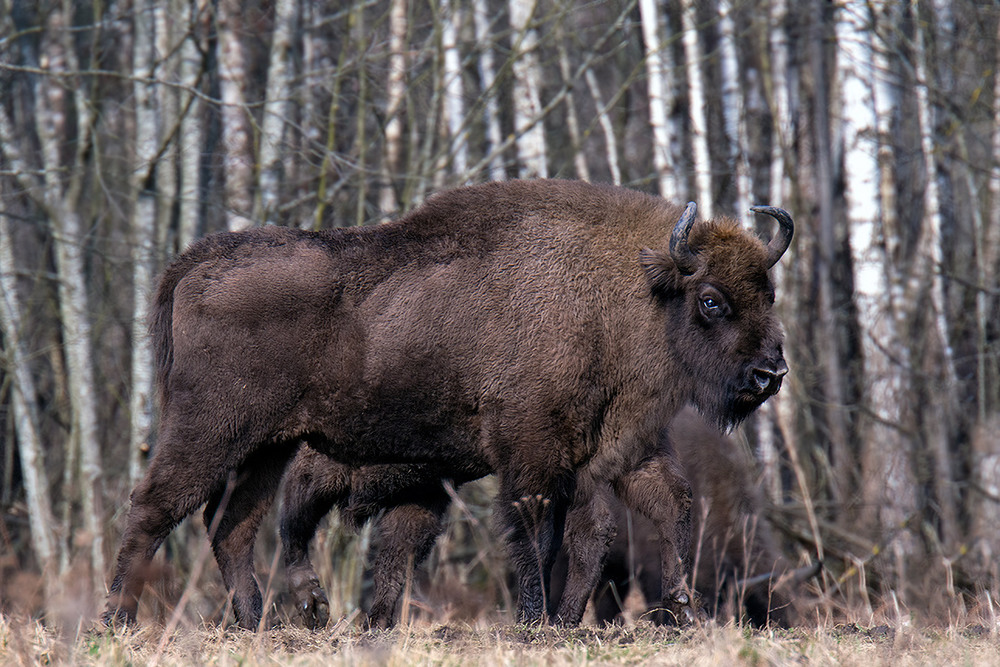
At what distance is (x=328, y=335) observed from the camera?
5.37 m

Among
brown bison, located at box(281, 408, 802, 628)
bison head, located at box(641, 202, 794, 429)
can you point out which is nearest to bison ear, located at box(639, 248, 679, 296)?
bison head, located at box(641, 202, 794, 429)

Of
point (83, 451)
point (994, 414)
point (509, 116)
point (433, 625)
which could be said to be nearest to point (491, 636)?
point (433, 625)

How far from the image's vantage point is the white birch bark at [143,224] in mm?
9172

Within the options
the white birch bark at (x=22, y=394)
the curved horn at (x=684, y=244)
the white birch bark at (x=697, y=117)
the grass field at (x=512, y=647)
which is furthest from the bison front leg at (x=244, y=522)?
the white birch bark at (x=697, y=117)

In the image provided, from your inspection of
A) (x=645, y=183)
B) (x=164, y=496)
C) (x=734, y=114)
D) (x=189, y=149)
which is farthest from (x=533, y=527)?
(x=734, y=114)

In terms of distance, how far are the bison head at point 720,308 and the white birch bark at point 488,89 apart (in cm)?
388

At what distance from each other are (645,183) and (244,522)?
6.89m

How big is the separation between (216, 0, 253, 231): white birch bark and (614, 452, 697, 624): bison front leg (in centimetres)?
502

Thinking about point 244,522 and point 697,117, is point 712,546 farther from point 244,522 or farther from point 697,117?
point 697,117

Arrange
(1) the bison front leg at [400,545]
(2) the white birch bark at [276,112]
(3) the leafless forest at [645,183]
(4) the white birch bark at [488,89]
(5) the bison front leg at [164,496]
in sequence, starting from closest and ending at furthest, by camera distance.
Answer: (5) the bison front leg at [164,496], (1) the bison front leg at [400,545], (2) the white birch bark at [276,112], (3) the leafless forest at [645,183], (4) the white birch bark at [488,89]

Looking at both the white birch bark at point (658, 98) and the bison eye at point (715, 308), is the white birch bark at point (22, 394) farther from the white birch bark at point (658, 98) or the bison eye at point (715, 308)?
the bison eye at point (715, 308)

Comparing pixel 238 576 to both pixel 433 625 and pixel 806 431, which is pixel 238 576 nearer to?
pixel 433 625

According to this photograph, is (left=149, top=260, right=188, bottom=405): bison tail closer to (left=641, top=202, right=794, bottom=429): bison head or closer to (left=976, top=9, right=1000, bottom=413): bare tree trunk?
(left=641, top=202, right=794, bottom=429): bison head

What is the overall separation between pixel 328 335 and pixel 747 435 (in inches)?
284
